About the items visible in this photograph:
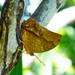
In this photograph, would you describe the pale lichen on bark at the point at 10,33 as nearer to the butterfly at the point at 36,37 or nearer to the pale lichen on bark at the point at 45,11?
the butterfly at the point at 36,37

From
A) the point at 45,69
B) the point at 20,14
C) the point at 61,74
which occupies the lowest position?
the point at 61,74

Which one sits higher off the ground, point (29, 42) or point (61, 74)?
point (29, 42)

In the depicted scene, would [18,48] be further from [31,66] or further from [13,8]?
[31,66]

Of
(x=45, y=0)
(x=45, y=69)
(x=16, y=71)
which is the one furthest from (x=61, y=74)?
(x=45, y=0)

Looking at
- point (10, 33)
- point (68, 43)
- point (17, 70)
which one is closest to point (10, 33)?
point (10, 33)

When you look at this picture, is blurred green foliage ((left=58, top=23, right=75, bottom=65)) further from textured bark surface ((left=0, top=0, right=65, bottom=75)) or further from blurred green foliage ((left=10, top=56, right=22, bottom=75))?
textured bark surface ((left=0, top=0, right=65, bottom=75))

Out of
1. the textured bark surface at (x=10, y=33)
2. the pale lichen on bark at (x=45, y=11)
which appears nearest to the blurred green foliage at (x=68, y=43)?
the pale lichen on bark at (x=45, y=11)
